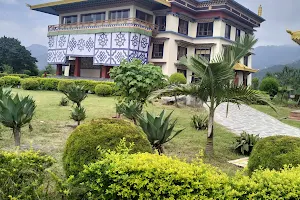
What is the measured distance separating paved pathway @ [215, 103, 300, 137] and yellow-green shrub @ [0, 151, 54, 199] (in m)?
7.96

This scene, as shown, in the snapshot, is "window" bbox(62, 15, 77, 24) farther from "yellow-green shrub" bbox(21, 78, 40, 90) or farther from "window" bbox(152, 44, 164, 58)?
"yellow-green shrub" bbox(21, 78, 40, 90)

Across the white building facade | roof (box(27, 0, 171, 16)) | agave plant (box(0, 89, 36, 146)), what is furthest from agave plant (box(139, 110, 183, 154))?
roof (box(27, 0, 171, 16))

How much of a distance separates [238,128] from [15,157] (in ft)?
29.2

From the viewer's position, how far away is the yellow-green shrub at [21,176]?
272 cm

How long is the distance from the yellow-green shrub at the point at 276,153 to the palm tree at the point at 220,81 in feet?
5.80

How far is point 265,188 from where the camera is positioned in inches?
105

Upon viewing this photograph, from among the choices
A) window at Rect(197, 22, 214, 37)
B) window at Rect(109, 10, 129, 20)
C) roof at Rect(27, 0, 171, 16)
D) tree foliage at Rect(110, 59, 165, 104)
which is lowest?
tree foliage at Rect(110, 59, 165, 104)

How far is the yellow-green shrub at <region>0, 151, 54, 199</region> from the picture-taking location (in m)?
2.72

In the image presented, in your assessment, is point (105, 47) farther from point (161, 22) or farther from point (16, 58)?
point (16, 58)

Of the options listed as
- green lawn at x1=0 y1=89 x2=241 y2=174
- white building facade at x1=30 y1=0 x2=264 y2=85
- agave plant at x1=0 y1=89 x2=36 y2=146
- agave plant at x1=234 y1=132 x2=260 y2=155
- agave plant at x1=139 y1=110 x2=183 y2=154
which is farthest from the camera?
white building facade at x1=30 y1=0 x2=264 y2=85

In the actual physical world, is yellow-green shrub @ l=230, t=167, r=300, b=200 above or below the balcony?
below

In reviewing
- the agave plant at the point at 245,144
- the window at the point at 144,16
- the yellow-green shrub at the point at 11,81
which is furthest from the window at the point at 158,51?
the agave plant at the point at 245,144

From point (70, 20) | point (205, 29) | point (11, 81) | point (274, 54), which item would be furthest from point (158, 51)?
point (274, 54)

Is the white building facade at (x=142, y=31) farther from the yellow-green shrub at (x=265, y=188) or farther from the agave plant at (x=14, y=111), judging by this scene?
the yellow-green shrub at (x=265, y=188)
